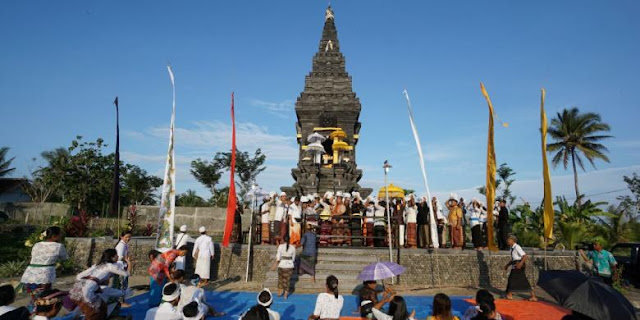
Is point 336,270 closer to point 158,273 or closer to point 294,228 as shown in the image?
point 294,228

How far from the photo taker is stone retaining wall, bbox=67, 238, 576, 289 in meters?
10.0

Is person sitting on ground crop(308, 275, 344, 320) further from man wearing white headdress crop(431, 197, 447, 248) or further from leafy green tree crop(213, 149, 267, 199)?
leafy green tree crop(213, 149, 267, 199)

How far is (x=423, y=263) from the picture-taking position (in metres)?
10.1

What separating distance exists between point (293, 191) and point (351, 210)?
974cm

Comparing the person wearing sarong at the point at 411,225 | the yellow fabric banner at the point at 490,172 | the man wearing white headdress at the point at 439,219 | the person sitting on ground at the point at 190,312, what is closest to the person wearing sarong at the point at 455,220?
the man wearing white headdress at the point at 439,219

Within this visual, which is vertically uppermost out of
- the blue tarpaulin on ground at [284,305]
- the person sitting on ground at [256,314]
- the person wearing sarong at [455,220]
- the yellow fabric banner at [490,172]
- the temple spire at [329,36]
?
the temple spire at [329,36]

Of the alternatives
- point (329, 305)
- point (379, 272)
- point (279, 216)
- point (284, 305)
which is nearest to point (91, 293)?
point (329, 305)

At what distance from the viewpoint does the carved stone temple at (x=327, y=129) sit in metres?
22.9

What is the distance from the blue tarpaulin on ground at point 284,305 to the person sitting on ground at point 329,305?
2.06m

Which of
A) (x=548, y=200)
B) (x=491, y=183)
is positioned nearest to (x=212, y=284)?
(x=491, y=183)

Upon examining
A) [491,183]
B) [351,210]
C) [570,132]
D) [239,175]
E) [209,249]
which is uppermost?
[570,132]

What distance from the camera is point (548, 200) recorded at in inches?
338

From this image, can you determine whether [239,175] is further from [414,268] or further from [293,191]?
[414,268]

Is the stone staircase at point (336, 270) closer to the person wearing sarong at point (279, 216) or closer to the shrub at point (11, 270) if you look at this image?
the person wearing sarong at point (279, 216)
